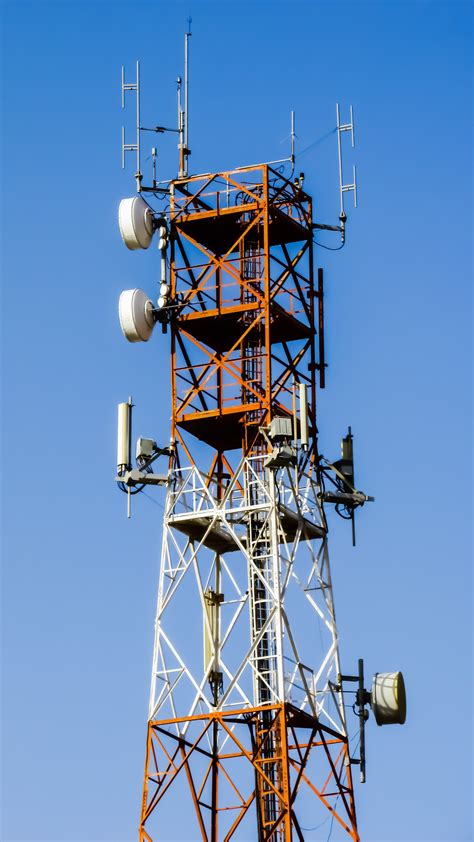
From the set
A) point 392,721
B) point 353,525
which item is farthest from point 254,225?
point 392,721

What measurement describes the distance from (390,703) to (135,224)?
62.2 feet

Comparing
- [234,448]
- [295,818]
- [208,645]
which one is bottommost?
[295,818]

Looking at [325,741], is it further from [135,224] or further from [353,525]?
[135,224]

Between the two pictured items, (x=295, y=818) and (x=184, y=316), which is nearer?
(x=295, y=818)

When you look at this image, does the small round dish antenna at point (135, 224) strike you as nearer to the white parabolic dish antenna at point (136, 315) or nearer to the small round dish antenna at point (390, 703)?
the white parabolic dish antenna at point (136, 315)

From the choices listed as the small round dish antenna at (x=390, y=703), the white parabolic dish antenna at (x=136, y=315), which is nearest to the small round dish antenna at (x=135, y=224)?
the white parabolic dish antenna at (x=136, y=315)

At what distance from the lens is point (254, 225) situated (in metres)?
113

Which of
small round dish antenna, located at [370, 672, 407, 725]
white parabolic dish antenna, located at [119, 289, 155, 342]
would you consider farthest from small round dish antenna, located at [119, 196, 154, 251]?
small round dish antenna, located at [370, 672, 407, 725]

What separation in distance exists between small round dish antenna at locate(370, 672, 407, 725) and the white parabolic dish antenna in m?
14.9

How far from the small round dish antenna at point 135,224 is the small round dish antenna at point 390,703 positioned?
17685mm

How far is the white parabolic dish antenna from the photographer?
370 ft

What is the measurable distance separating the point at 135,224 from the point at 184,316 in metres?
3.62

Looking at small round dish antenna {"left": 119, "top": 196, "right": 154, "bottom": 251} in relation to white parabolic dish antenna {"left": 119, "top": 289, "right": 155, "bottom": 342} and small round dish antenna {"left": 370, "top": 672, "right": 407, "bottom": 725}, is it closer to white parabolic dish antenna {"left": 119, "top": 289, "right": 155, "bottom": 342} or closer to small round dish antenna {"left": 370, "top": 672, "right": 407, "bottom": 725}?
white parabolic dish antenna {"left": 119, "top": 289, "right": 155, "bottom": 342}

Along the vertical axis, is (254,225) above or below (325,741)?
above
